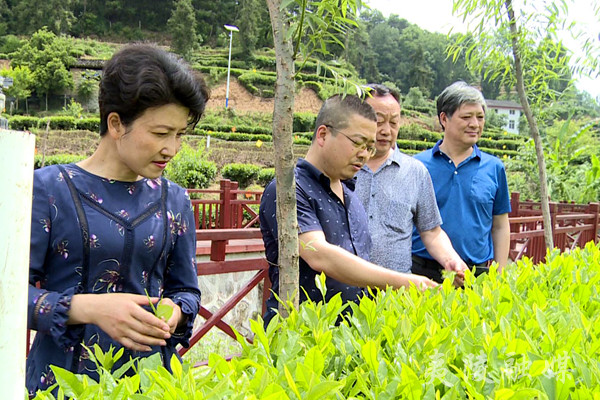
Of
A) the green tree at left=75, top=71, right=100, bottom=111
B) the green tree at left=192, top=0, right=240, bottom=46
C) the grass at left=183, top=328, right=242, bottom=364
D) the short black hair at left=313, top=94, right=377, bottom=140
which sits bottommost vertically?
the grass at left=183, top=328, right=242, bottom=364

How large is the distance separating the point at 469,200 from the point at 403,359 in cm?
191

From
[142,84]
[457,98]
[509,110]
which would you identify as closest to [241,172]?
[457,98]

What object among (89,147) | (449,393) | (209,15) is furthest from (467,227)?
(209,15)

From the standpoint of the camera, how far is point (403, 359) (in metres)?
1.23

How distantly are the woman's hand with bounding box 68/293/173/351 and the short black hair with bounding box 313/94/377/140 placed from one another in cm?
96

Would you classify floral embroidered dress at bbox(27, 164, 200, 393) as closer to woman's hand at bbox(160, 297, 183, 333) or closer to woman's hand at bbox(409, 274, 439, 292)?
woman's hand at bbox(160, 297, 183, 333)

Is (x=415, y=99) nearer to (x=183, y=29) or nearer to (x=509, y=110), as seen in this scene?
(x=509, y=110)

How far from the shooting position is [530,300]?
1.78 metres

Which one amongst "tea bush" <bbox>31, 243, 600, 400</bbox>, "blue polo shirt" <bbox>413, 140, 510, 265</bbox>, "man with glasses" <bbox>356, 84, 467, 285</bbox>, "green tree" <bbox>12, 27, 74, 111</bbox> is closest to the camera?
"tea bush" <bbox>31, 243, 600, 400</bbox>

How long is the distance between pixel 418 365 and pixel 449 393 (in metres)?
0.15

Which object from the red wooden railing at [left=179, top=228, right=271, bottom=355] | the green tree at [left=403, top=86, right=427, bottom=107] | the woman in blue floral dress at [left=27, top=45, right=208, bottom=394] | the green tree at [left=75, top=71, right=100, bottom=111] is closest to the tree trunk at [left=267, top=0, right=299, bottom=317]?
the woman in blue floral dress at [left=27, top=45, right=208, bottom=394]

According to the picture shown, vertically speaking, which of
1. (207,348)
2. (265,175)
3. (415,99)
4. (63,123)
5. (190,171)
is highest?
(415,99)

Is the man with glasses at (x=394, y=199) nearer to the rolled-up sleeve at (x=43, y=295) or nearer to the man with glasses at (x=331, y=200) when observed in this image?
the man with glasses at (x=331, y=200)

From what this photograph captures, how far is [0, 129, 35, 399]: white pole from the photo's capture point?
0.63 m
